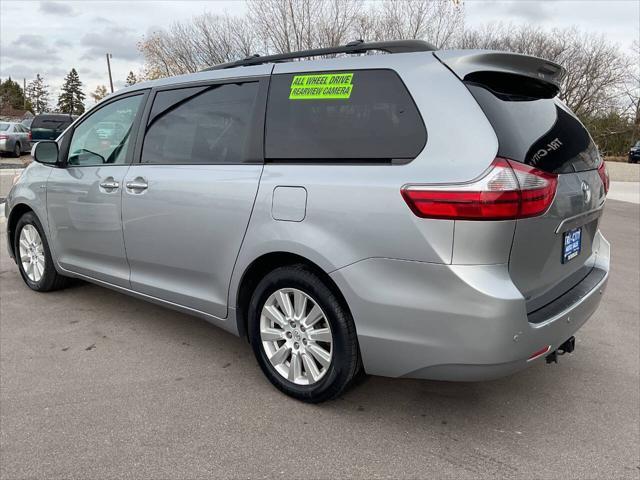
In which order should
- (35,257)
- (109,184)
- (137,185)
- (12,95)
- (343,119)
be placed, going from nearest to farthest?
(343,119), (137,185), (109,184), (35,257), (12,95)

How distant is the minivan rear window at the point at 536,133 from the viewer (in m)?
2.30

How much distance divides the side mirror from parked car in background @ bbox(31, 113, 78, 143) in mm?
20045

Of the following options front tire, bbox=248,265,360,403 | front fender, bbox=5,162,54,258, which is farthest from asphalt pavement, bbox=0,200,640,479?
front fender, bbox=5,162,54,258

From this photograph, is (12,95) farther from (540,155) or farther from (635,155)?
(540,155)

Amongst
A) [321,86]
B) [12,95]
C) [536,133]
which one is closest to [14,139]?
[321,86]

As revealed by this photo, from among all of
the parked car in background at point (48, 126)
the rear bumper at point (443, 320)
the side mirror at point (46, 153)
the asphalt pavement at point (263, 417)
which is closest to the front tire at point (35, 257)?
the side mirror at point (46, 153)

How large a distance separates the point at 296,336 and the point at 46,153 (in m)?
2.72

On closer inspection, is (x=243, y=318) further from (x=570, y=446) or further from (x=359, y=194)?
(x=570, y=446)

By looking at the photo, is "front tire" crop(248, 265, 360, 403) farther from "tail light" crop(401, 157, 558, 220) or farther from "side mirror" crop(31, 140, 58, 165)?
"side mirror" crop(31, 140, 58, 165)

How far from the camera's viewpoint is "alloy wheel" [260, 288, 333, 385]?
277 cm

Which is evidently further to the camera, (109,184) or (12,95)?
(12,95)

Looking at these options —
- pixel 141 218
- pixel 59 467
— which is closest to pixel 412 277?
pixel 59 467

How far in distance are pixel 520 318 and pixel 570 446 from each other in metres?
0.77

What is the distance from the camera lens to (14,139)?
845 inches
